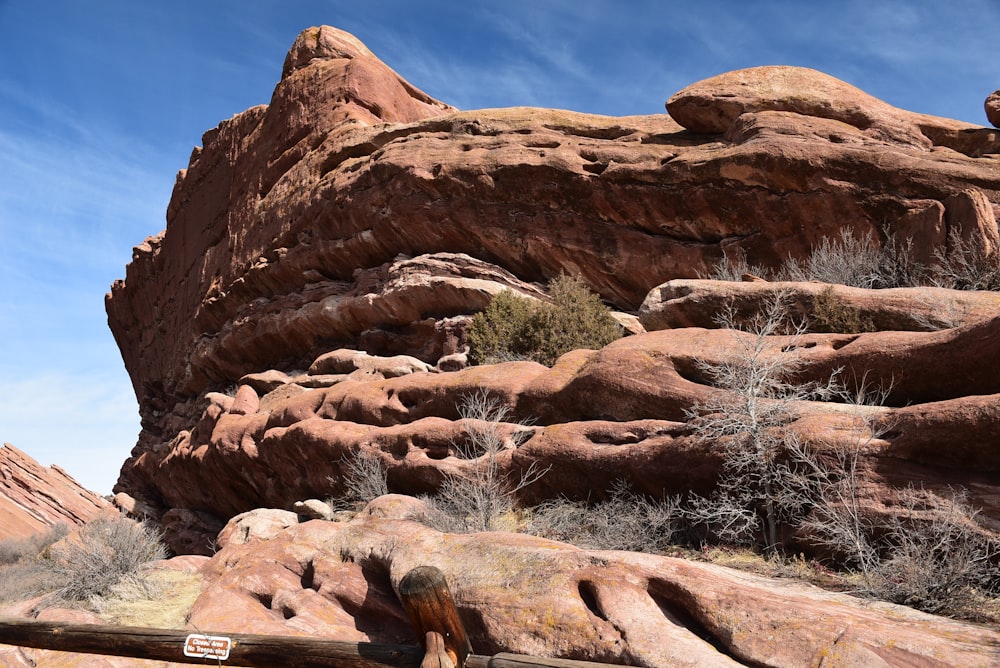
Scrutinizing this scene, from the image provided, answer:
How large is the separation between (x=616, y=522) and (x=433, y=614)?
576 cm

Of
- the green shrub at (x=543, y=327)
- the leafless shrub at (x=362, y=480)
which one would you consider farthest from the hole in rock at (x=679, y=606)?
the green shrub at (x=543, y=327)

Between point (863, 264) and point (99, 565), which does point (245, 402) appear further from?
point (863, 264)

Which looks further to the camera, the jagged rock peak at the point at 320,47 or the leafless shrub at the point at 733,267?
the jagged rock peak at the point at 320,47

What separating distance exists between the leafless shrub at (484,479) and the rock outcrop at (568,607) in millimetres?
1852

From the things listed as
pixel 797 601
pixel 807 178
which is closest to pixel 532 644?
pixel 797 601

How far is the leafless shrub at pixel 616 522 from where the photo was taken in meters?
9.35

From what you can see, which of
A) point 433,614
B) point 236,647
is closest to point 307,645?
point 236,647

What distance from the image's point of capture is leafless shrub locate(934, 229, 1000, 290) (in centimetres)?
1479

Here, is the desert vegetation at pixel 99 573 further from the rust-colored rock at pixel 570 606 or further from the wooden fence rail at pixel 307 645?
the wooden fence rail at pixel 307 645

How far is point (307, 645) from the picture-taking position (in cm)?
497

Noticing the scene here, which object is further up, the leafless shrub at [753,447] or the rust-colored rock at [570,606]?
the leafless shrub at [753,447]

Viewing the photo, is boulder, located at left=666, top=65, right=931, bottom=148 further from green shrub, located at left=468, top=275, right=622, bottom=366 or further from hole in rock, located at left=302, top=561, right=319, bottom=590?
hole in rock, located at left=302, top=561, right=319, bottom=590

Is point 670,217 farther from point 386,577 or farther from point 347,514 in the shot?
point 386,577

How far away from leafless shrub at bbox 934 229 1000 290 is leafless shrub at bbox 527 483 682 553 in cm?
853
